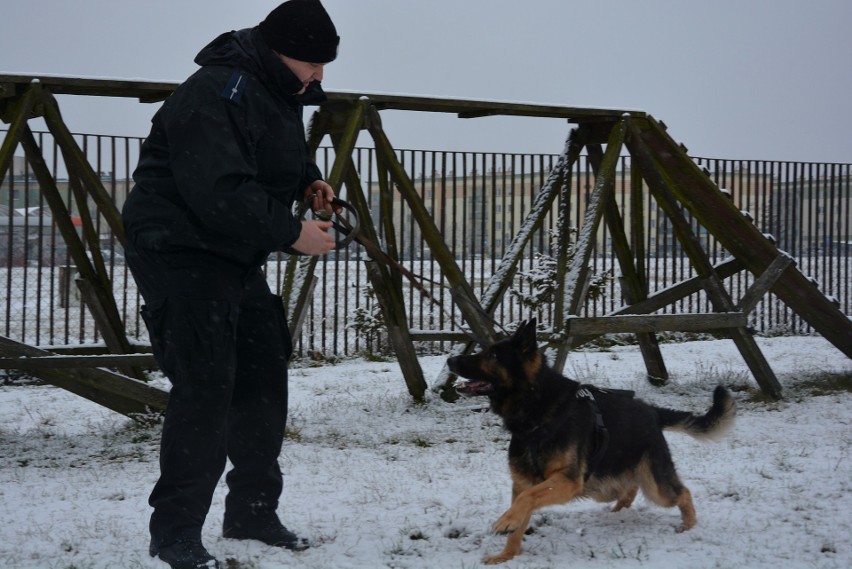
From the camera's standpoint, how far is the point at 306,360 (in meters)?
10.4

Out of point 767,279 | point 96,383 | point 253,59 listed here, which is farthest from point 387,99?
point 767,279

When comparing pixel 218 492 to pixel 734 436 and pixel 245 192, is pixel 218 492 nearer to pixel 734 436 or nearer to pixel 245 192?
pixel 245 192

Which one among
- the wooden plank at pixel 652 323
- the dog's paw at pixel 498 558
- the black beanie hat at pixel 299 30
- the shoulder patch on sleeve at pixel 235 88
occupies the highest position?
the black beanie hat at pixel 299 30

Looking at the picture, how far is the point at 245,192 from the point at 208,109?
345 millimetres

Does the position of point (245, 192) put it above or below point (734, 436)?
above

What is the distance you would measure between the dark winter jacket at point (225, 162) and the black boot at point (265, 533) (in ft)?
3.71

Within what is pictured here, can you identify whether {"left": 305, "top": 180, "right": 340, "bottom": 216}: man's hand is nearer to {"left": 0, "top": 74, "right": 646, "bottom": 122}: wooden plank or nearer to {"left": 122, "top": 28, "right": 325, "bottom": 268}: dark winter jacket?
{"left": 122, "top": 28, "right": 325, "bottom": 268}: dark winter jacket

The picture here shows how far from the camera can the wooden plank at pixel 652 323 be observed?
6.97 m

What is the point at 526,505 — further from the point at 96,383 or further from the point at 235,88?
the point at 96,383

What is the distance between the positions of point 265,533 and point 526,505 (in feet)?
3.72

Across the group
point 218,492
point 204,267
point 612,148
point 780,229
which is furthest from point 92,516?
point 780,229

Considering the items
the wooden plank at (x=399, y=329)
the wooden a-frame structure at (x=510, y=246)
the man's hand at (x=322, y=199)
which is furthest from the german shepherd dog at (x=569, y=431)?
the wooden plank at (x=399, y=329)

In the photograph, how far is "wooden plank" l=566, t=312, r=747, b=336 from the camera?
6.97 metres

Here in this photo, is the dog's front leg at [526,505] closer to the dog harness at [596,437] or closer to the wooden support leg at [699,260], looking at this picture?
the dog harness at [596,437]
